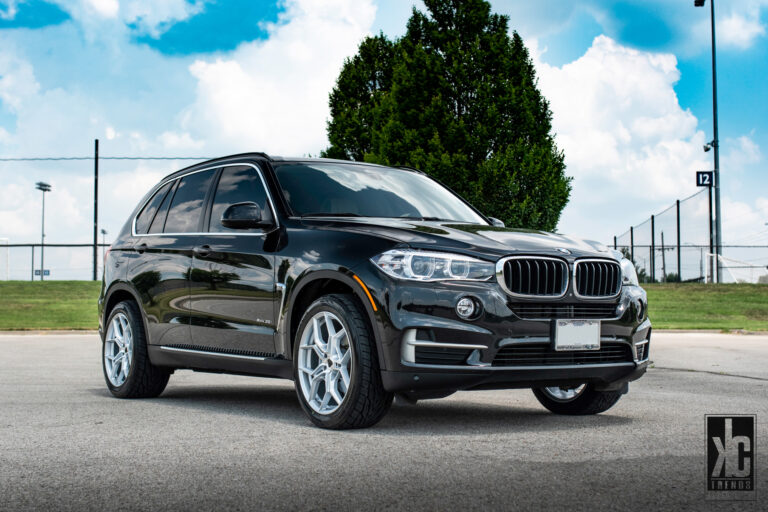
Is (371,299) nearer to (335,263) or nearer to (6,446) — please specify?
(335,263)

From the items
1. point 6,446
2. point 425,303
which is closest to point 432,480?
point 425,303

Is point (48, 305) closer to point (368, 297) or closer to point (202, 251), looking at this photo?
point (202, 251)

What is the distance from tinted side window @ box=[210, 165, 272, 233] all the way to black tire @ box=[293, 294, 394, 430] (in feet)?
4.85

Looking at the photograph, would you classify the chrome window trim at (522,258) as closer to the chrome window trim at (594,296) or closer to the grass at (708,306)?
the chrome window trim at (594,296)

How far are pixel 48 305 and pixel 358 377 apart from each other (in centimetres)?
2755

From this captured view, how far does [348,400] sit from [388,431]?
14.8 inches

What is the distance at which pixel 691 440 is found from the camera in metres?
5.77

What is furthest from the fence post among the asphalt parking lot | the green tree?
the asphalt parking lot

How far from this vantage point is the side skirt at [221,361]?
6.68 m

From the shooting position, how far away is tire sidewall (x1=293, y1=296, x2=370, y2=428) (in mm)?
5875

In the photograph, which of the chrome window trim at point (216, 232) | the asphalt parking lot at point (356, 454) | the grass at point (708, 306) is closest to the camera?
the asphalt parking lot at point (356, 454)

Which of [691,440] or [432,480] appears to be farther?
[691,440]

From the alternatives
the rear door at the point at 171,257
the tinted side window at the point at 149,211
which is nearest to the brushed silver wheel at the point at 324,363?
the rear door at the point at 171,257

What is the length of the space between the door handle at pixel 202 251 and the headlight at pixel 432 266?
6.80 feet
